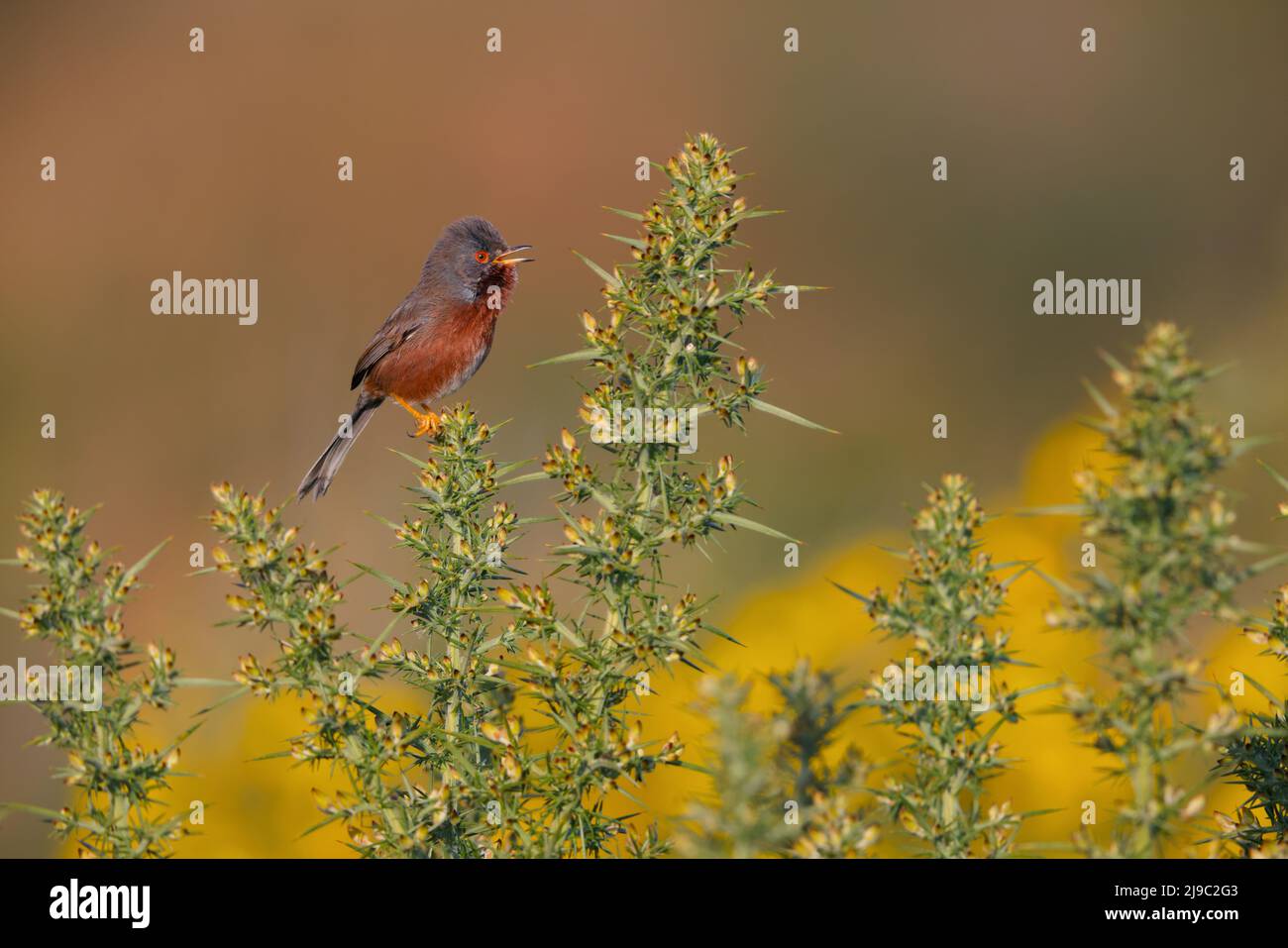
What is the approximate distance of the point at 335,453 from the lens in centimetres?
766

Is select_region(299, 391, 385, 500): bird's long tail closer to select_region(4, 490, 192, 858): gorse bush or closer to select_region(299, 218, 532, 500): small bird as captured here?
select_region(299, 218, 532, 500): small bird

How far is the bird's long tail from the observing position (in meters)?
7.19

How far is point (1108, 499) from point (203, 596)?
8.09 meters

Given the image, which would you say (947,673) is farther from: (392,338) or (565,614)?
(392,338)

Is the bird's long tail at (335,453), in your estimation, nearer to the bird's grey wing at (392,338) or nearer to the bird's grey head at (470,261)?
the bird's grey wing at (392,338)

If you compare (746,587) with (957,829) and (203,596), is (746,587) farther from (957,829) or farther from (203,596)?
(957,829)

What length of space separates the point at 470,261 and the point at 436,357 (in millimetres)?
621

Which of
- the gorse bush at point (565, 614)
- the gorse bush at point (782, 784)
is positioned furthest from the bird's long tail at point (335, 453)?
the gorse bush at point (782, 784)

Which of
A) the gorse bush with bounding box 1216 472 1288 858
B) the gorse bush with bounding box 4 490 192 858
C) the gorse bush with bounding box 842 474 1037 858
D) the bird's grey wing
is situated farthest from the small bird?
the gorse bush with bounding box 842 474 1037 858

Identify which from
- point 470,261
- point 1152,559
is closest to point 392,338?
point 470,261

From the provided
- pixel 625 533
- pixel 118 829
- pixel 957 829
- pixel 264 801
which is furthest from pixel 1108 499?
pixel 264 801

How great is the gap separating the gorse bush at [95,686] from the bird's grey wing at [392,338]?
19.3 feet

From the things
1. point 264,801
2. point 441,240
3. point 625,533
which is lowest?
point 264,801

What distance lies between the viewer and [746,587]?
8297 millimetres
